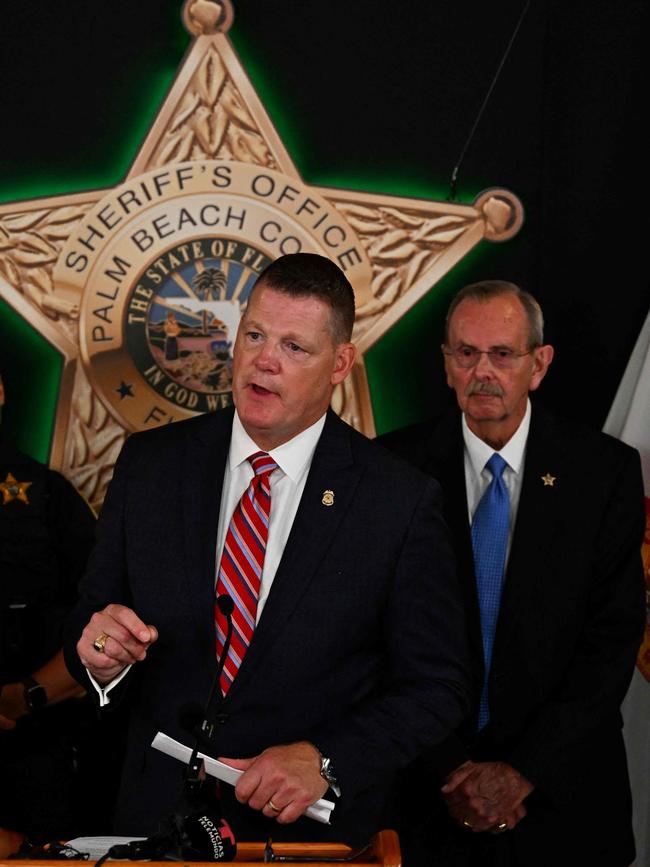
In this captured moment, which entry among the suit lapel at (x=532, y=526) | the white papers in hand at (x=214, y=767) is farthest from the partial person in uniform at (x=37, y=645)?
the white papers in hand at (x=214, y=767)

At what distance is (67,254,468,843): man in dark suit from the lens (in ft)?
7.80

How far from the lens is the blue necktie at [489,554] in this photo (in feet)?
10.1

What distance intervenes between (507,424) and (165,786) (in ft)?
Answer: 4.61

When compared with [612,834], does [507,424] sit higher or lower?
higher

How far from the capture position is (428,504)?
254 cm

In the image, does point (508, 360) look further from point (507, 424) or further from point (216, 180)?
point (216, 180)

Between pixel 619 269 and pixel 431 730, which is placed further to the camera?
pixel 619 269

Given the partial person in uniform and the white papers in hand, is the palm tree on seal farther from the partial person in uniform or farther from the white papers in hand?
the white papers in hand

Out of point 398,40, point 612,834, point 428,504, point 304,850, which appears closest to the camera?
point 304,850

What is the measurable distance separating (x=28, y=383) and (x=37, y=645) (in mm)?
874

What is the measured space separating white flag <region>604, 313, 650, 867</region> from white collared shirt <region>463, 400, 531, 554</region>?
1.91ft

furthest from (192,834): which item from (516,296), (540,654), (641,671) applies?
(641,671)

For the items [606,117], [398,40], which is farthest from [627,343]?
[398,40]

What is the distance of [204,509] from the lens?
249 cm
